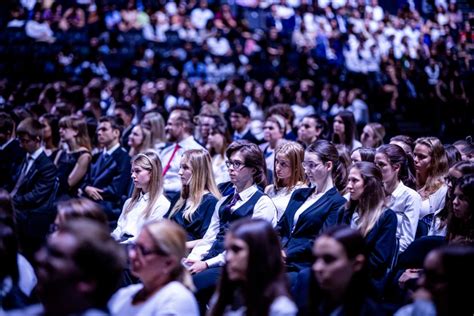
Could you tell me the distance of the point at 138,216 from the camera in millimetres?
5047

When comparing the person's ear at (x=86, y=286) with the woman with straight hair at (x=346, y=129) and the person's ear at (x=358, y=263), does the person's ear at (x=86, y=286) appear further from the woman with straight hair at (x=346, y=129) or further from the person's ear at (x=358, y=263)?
the woman with straight hair at (x=346, y=129)

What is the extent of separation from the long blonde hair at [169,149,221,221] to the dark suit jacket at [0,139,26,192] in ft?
8.50

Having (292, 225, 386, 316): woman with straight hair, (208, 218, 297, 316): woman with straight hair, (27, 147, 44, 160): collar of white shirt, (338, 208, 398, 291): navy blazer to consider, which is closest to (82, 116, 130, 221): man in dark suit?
(27, 147, 44, 160): collar of white shirt

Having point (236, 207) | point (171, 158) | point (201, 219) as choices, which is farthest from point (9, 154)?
point (236, 207)

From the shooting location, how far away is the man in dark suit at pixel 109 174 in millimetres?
6594

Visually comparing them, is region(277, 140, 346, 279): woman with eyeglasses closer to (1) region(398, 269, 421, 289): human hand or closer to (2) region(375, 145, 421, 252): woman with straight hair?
(2) region(375, 145, 421, 252): woman with straight hair

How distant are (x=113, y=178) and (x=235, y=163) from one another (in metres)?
2.17

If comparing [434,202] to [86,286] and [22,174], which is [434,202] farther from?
[22,174]

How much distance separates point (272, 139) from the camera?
7.10 metres

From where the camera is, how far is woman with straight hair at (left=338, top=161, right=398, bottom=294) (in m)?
4.00

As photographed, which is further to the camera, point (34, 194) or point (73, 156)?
point (73, 156)

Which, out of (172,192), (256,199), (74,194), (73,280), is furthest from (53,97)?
(73,280)

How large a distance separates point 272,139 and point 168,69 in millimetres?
7066

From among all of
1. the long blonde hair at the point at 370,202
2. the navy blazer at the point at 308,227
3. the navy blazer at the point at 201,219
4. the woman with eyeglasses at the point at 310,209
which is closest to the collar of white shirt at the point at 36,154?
the navy blazer at the point at 201,219
